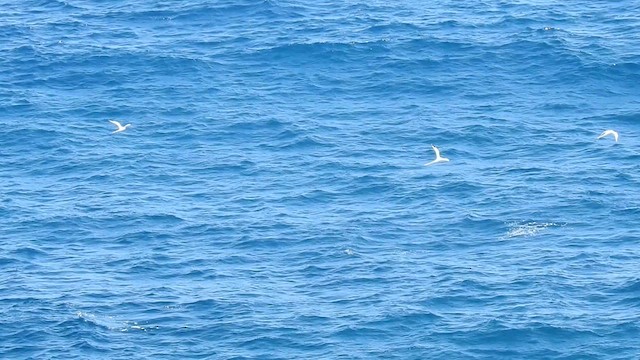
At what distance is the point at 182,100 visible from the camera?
620 ft

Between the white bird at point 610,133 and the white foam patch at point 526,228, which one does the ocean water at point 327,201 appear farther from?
the white bird at point 610,133

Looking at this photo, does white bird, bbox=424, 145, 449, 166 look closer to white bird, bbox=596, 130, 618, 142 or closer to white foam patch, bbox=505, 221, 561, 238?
white foam patch, bbox=505, 221, 561, 238

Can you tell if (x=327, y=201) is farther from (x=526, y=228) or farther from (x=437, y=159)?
(x=526, y=228)

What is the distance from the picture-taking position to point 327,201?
166375 mm

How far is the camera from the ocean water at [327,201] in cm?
14375

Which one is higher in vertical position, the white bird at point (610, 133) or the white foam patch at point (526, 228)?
the white bird at point (610, 133)

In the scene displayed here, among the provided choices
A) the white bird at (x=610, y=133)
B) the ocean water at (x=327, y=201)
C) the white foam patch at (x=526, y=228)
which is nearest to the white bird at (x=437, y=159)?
the ocean water at (x=327, y=201)

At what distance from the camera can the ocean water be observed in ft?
472

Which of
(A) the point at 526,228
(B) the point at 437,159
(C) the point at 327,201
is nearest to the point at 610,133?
(B) the point at 437,159

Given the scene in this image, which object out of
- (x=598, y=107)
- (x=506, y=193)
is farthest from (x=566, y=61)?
(x=506, y=193)

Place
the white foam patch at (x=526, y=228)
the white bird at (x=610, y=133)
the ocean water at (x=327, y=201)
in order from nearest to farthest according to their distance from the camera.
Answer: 1. the ocean water at (x=327, y=201)
2. the white foam patch at (x=526, y=228)
3. the white bird at (x=610, y=133)

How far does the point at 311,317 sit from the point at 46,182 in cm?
3848

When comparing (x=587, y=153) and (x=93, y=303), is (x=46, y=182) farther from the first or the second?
(x=587, y=153)

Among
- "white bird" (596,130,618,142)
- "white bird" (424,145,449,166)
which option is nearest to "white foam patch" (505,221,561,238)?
"white bird" (424,145,449,166)
